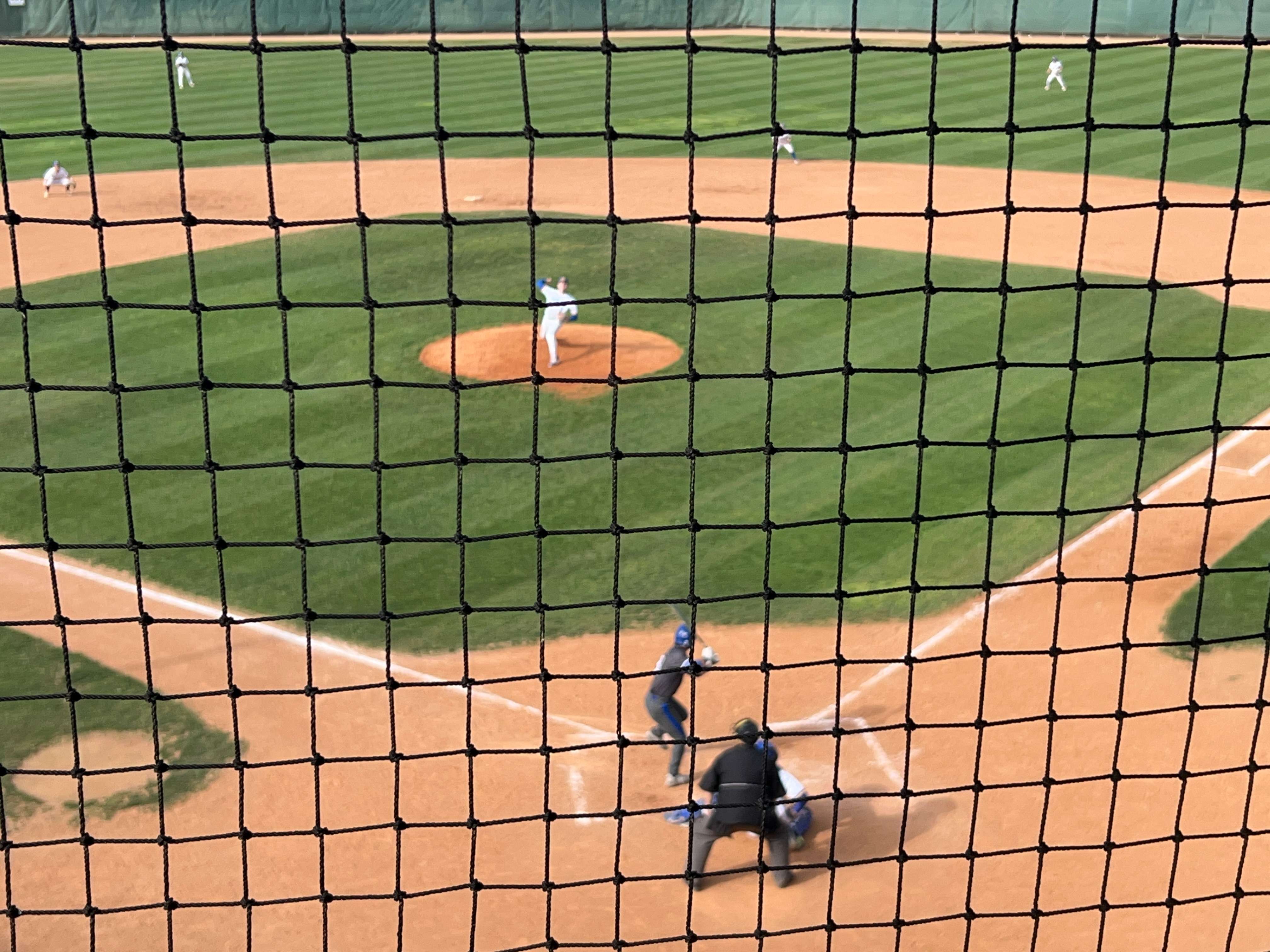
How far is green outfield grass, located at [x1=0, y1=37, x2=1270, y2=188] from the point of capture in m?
26.5

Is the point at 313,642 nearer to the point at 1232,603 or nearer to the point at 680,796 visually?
the point at 680,796

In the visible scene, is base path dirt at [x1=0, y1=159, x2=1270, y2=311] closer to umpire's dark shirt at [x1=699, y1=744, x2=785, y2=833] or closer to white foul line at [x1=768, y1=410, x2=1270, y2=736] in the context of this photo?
white foul line at [x1=768, y1=410, x2=1270, y2=736]

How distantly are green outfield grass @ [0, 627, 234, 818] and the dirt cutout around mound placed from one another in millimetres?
49

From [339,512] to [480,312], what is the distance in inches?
227

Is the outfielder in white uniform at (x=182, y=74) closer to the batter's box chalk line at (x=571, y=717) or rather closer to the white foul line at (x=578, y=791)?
the batter's box chalk line at (x=571, y=717)

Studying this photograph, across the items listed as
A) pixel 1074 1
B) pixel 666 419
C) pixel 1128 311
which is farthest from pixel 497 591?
pixel 1074 1

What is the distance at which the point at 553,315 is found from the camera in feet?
50.0

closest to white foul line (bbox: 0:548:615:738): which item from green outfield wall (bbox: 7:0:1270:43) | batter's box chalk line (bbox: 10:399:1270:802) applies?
batter's box chalk line (bbox: 10:399:1270:802)

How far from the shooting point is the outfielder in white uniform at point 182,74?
3534cm

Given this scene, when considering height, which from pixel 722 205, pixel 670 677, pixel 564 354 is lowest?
pixel 564 354

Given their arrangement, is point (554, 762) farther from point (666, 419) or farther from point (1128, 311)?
point (1128, 311)

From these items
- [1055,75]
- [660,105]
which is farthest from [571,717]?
[1055,75]

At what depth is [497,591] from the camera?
10625 mm

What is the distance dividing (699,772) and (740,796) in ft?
3.34
